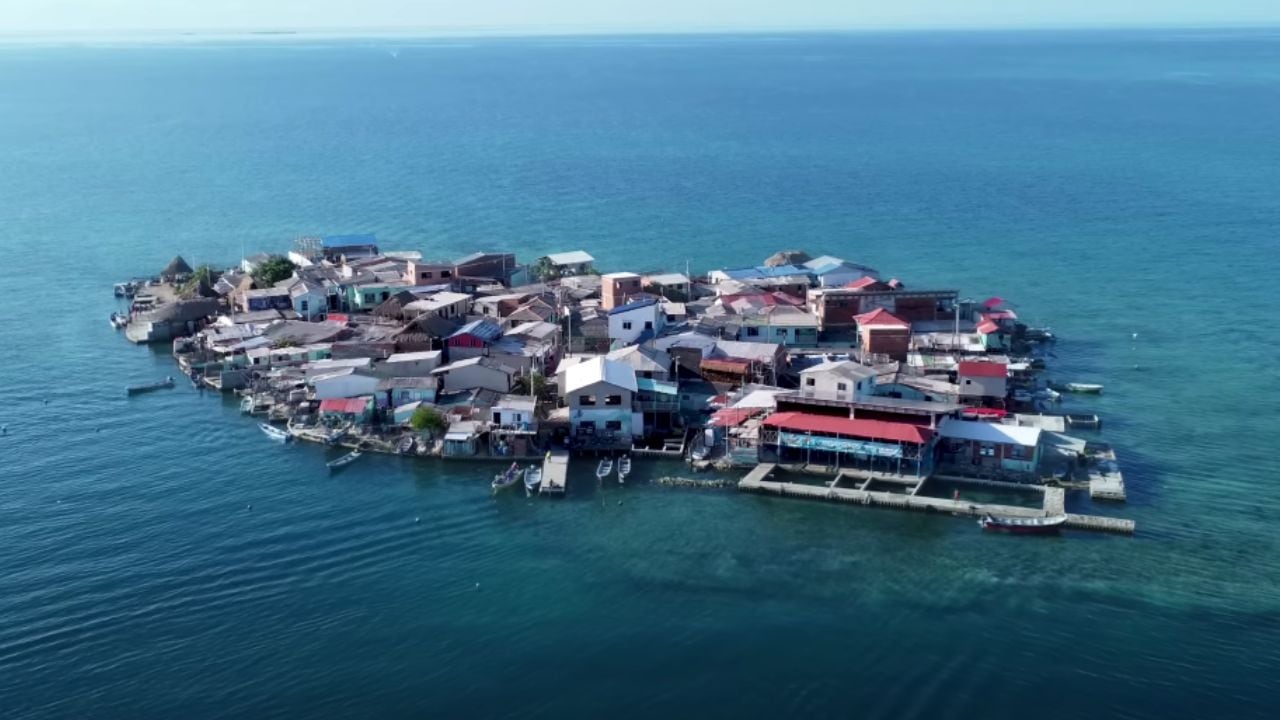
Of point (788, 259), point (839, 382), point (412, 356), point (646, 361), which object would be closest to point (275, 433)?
point (412, 356)

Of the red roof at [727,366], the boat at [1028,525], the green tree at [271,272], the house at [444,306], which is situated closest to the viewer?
the boat at [1028,525]

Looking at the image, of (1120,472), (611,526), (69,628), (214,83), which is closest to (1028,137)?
(1120,472)

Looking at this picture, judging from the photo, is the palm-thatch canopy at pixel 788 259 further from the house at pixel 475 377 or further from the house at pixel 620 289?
the house at pixel 475 377

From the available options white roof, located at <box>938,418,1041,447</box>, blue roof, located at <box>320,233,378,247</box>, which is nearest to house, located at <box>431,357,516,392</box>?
white roof, located at <box>938,418,1041,447</box>

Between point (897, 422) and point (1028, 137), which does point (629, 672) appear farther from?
point (1028, 137)

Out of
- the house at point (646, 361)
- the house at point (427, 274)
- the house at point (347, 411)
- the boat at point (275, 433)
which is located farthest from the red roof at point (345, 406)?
the house at point (427, 274)

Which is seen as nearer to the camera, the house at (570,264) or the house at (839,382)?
the house at (839,382)
